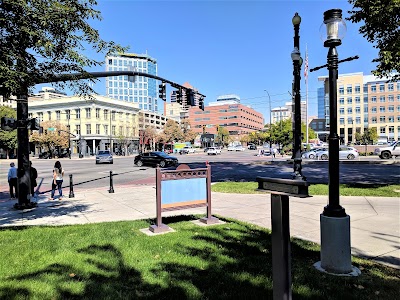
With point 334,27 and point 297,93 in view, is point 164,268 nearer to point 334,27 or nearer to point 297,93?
point 334,27

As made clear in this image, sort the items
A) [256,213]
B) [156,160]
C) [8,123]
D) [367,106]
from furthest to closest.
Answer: [367,106] < [156,160] < [8,123] < [256,213]

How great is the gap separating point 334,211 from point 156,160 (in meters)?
28.1

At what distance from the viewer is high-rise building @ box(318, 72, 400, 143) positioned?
342ft

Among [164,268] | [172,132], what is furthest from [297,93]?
[172,132]

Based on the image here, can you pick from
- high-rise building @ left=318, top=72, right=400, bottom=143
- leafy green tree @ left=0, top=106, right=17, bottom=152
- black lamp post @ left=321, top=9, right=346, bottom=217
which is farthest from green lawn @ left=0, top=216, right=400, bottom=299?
high-rise building @ left=318, top=72, right=400, bottom=143

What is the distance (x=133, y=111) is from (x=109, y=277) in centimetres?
9246

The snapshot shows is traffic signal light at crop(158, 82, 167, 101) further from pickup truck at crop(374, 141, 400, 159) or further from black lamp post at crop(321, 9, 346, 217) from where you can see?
pickup truck at crop(374, 141, 400, 159)

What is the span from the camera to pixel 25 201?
10.6 meters

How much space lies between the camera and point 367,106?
10875cm

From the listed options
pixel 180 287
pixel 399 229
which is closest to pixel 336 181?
pixel 180 287

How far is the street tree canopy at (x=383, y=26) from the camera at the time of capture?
32.5ft

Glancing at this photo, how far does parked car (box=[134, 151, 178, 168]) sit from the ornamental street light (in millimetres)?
26641

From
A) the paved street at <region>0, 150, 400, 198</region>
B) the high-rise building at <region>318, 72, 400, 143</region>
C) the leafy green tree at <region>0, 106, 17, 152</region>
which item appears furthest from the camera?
the high-rise building at <region>318, 72, 400, 143</region>

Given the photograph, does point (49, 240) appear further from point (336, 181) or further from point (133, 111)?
point (133, 111)
